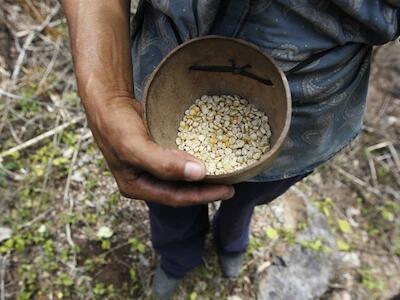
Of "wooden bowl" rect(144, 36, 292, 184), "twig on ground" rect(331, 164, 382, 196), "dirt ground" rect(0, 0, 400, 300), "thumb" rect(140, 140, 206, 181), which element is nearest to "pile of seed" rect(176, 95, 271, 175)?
"wooden bowl" rect(144, 36, 292, 184)

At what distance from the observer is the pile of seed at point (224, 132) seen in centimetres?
87

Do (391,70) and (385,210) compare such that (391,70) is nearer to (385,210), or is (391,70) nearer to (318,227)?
(385,210)

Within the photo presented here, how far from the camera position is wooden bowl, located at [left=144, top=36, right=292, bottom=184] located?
0.77 meters

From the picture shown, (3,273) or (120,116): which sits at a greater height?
(120,116)

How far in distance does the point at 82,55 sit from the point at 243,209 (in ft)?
2.06

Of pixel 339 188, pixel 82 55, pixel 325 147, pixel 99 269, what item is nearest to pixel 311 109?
pixel 325 147

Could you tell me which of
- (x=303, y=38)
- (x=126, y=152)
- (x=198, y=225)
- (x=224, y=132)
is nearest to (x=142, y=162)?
(x=126, y=152)

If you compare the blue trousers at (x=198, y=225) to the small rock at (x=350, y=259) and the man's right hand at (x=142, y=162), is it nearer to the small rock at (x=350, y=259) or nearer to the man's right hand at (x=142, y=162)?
the man's right hand at (x=142, y=162)

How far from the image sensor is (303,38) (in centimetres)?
79

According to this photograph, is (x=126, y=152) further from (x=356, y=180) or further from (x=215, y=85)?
(x=356, y=180)

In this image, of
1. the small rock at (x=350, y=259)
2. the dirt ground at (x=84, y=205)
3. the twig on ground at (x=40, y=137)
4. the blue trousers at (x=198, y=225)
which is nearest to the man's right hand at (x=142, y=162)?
the blue trousers at (x=198, y=225)

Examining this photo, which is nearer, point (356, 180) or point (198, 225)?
point (198, 225)

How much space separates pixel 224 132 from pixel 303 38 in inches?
9.4

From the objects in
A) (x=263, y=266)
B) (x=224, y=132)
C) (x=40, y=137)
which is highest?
(x=224, y=132)
